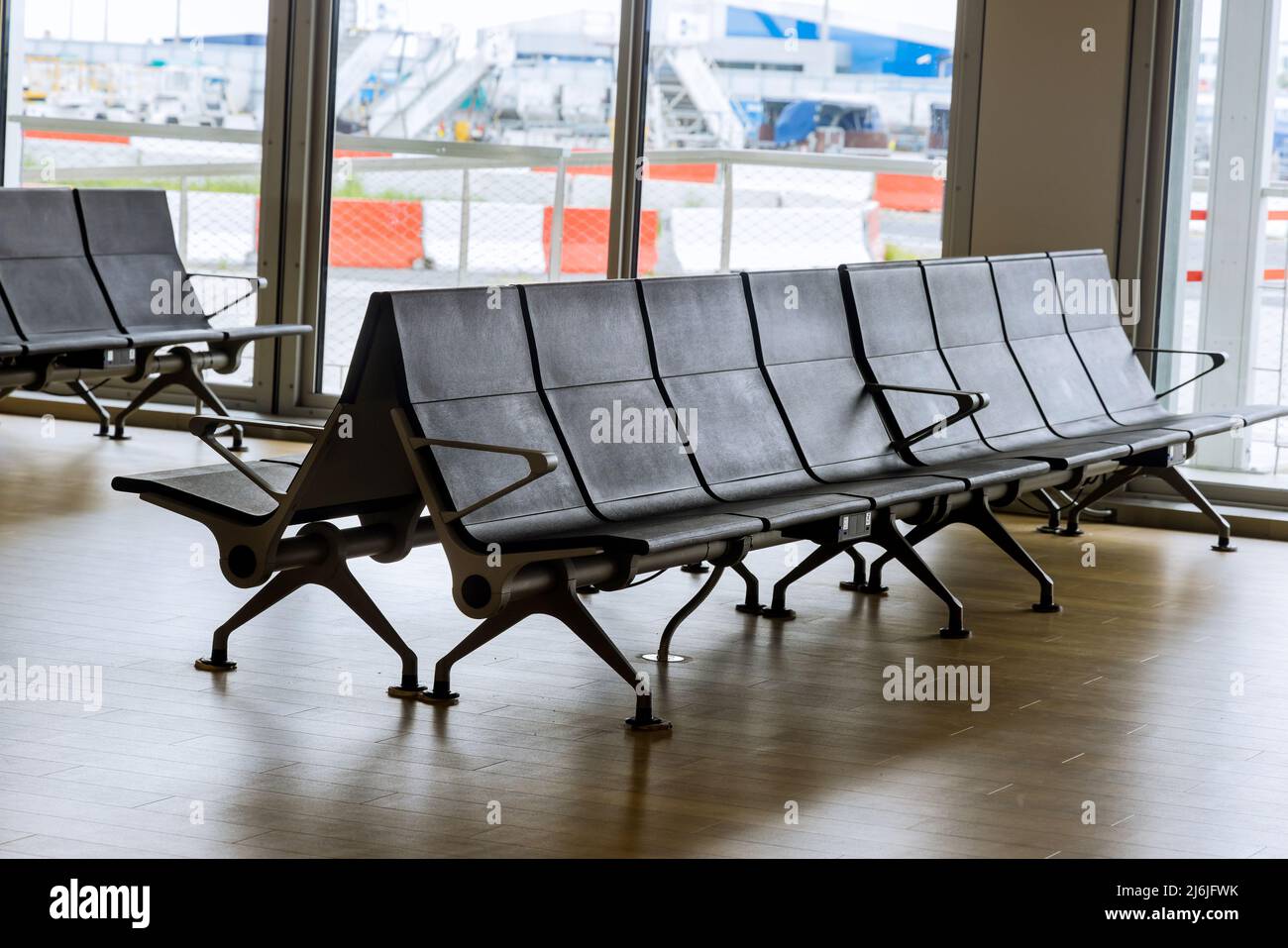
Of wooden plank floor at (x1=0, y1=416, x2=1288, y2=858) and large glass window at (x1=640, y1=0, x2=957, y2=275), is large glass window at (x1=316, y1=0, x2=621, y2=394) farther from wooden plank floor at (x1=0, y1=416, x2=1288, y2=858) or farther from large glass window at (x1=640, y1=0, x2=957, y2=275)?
wooden plank floor at (x1=0, y1=416, x2=1288, y2=858)

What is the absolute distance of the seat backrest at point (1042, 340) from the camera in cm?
596

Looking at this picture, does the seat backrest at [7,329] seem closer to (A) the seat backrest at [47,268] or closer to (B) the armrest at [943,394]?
(A) the seat backrest at [47,268]

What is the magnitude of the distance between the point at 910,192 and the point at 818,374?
115 inches

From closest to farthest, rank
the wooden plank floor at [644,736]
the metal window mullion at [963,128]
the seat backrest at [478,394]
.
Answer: the wooden plank floor at [644,736] < the seat backrest at [478,394] < the metal window mullion at [963,128]

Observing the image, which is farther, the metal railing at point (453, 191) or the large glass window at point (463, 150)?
the large glass window at point (463, 150)

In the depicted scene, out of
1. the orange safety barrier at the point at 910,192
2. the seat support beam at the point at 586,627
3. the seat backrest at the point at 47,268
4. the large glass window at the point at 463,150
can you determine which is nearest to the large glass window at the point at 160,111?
the large glass window at the point at 463,150

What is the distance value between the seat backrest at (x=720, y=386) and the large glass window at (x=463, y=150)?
3.46 m

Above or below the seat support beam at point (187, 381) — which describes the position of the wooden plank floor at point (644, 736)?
below

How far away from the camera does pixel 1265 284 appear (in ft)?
23.0

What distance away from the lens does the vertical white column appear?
6.90 meters

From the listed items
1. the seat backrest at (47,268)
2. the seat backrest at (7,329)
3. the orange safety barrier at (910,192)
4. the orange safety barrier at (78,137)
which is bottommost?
the seat backrest at (7,329)

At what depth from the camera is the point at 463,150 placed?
8.24 meters

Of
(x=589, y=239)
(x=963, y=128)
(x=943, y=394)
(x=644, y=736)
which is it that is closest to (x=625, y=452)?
(x=644, y=736)

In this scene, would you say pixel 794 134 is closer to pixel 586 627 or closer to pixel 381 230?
pixel 381 230
